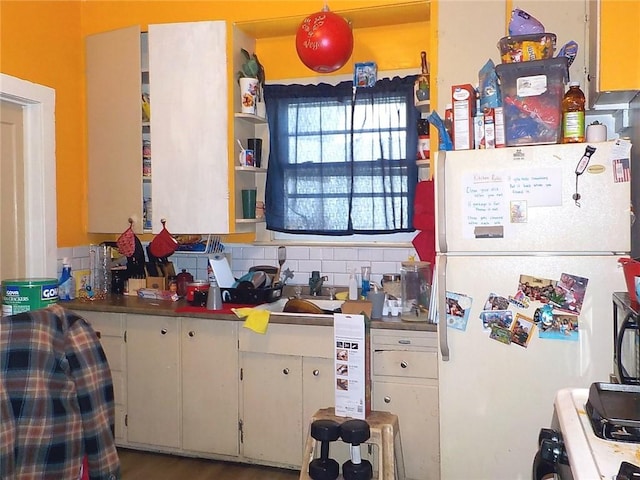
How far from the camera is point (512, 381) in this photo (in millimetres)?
2365

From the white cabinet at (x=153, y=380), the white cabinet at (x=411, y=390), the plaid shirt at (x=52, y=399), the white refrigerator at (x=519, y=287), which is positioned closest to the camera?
the plaid shirt at (x=52, y=399)

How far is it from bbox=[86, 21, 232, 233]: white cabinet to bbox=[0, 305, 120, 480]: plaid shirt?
1.96 m

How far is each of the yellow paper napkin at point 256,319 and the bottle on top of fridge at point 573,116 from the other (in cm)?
168

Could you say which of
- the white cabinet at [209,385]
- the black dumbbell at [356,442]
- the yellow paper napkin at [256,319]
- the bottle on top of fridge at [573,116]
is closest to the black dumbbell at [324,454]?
the black dumbbell at [356,442]

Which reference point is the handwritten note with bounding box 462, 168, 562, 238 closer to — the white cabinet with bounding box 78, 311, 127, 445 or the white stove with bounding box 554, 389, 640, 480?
the white stove with bounding box 554, 389, 640, 480

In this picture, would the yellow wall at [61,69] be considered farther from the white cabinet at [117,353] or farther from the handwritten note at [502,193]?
the handwritten note at [502,193]

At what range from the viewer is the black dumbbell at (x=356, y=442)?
243 cm

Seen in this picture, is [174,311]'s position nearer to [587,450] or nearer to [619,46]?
[587,450]

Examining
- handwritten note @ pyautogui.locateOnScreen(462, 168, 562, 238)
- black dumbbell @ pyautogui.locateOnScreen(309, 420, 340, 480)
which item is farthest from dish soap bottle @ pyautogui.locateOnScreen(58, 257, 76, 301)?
handwritten note @ pyautogui.locateOnScreen(462, 168, 562, 238)

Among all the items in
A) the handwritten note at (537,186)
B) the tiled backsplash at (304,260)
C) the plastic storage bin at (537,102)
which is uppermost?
the plastic storage bin at (537,102)

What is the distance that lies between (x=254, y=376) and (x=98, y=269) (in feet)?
4.71

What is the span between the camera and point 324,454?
8.21 feet

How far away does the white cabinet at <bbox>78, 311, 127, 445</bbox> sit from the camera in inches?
132

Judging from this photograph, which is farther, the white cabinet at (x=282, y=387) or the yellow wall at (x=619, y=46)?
the white cabinet at (x=282, y=387)
